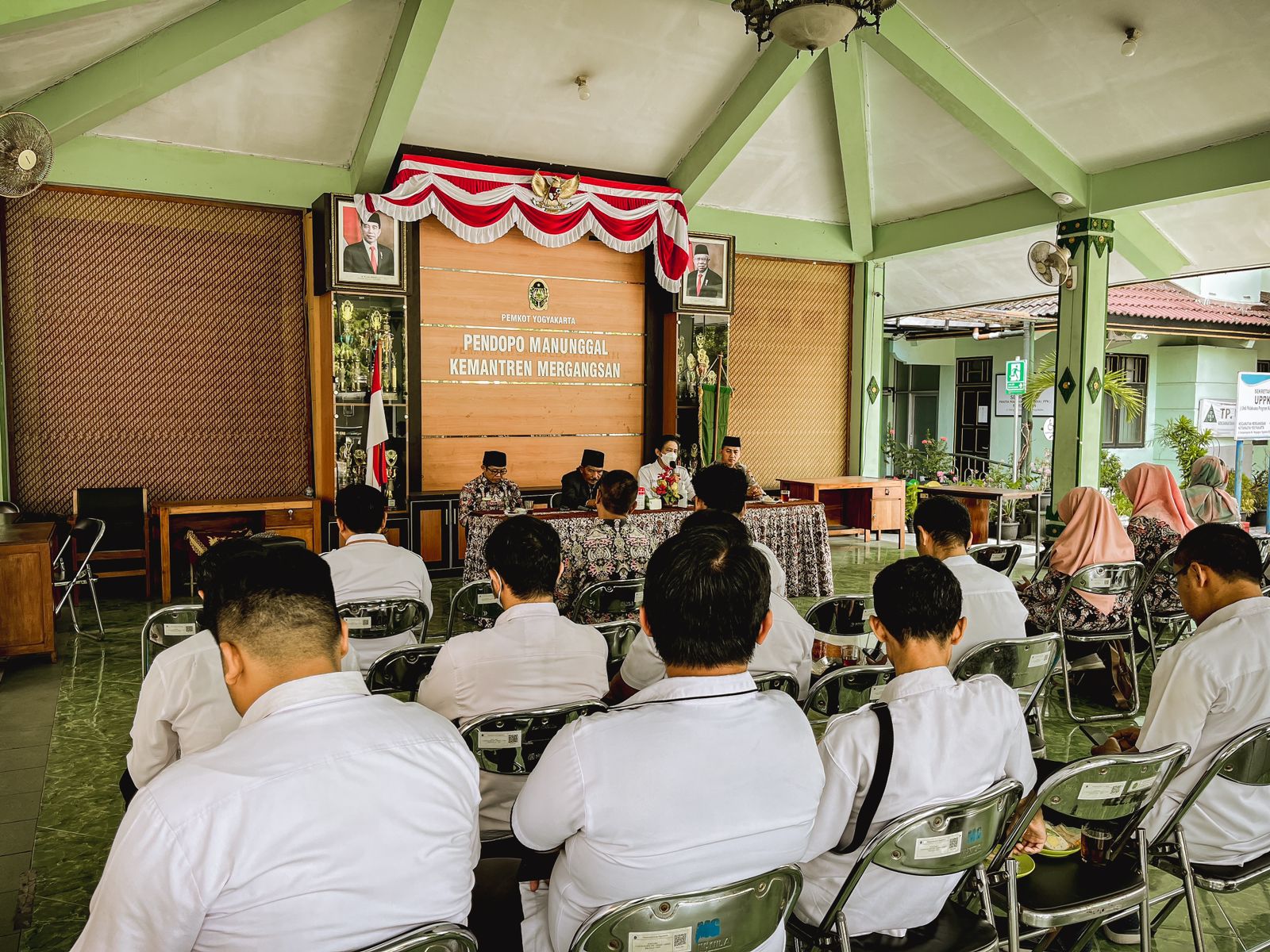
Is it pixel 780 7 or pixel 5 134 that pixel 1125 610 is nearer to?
pixel 780 7

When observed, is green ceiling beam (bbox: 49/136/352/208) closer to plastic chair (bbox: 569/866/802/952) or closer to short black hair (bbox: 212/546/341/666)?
short black hair (bbox: 212/546/341/666)

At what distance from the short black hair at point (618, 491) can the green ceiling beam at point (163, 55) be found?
387cm

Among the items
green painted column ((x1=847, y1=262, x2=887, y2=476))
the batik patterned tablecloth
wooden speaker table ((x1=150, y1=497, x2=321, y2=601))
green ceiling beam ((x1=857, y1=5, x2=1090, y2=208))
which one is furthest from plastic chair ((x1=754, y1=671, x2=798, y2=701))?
green painted column ((x1=847, y1=262, x2=887, y2=476))

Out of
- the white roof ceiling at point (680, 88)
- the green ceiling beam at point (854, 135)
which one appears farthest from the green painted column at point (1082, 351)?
the green ceiling beam at point (854, 135)

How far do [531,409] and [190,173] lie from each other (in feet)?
12.3

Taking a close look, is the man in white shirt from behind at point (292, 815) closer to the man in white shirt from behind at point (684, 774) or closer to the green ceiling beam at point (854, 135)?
the man in white shirt from behind at point (684, 774)

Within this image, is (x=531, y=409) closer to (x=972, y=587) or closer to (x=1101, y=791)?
(x=972, y=587)

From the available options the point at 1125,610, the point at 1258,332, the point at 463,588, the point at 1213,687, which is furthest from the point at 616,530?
the point at 1258,332

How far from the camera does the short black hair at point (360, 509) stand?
404cm

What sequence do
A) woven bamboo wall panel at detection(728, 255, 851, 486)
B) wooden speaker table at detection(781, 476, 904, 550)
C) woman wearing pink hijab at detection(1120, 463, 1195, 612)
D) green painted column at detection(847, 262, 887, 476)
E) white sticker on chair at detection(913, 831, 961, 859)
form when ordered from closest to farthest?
white sticker on chair at detection(913, 831, 961, 859) → woman wearing pink hijab at detection(1120, 463, 1195, 612) → wooden speaker table at detection(781, 476, 904, 550) → woven bamboo wall panel at detection(728, 255, 851, 486) → green painted column at detection(847, 262, 887, 476)

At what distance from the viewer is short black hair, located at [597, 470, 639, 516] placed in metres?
6.25

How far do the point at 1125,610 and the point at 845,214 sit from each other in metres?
7.48

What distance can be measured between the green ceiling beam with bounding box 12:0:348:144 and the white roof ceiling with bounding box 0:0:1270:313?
0.10 metres

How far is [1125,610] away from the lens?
Answer: 16.0 feet
